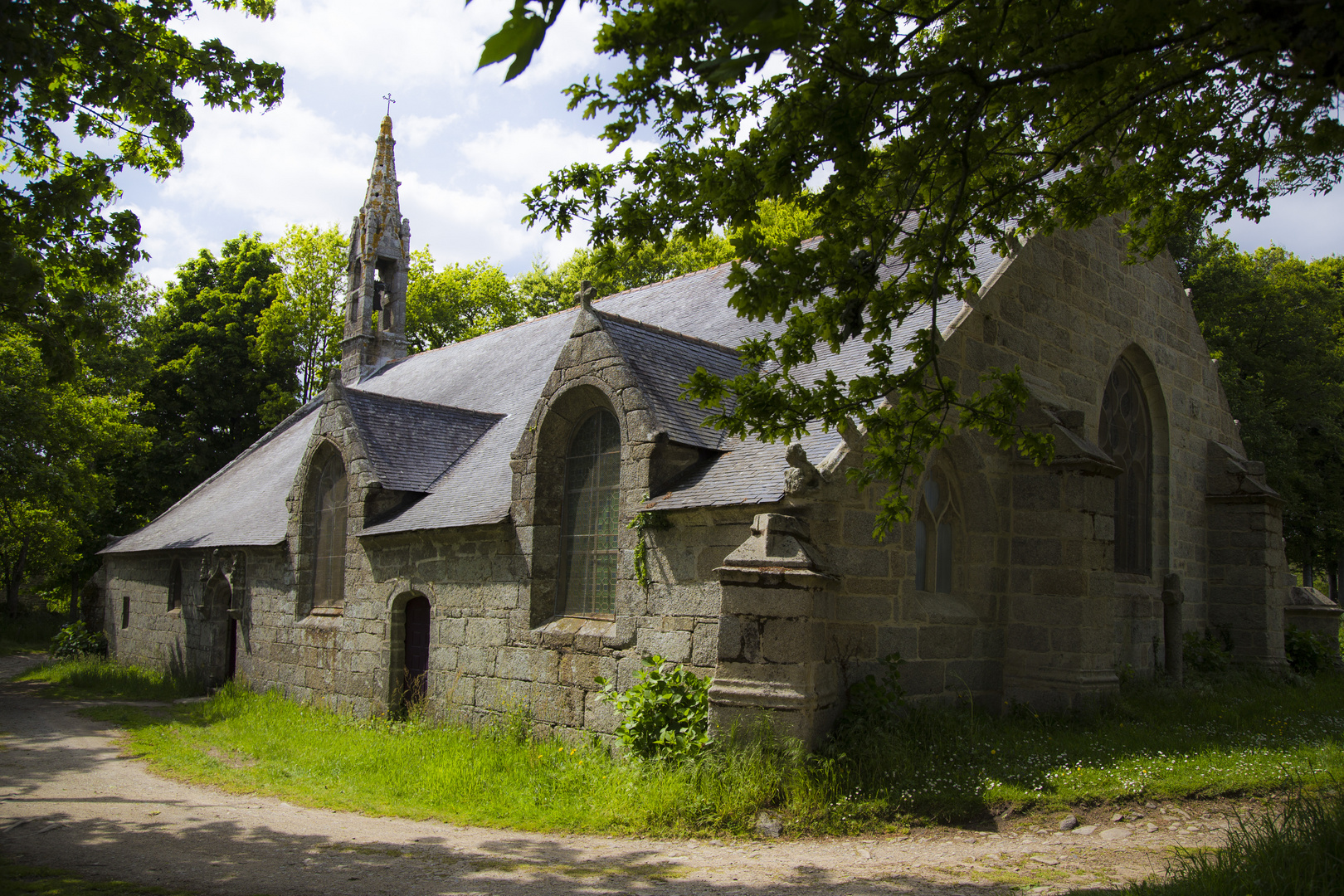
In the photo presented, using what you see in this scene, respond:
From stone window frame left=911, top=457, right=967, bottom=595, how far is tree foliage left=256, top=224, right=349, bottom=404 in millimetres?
25296

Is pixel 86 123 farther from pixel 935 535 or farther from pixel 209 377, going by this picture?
pixel 209 377

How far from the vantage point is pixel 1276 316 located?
904 inches

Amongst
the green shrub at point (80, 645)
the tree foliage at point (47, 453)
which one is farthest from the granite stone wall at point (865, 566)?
the green shrub at point (80, 645)

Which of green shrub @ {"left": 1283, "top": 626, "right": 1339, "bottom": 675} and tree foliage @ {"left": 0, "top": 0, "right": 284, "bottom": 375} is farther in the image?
green shrub @ {"left": 1283, "top": 626, "right": 1339, "bottom": 675}

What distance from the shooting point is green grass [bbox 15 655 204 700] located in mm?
17578

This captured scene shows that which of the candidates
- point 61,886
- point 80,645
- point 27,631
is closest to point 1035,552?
point 61,886

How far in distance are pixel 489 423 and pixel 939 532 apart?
8.08 m

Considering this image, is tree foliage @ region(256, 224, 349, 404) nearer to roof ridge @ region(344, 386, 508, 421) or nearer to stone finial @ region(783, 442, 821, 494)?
roof ridge @ region(344, 386, 508, 421)

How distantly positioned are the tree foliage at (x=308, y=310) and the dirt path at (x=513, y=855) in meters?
24.8

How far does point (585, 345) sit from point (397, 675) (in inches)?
213

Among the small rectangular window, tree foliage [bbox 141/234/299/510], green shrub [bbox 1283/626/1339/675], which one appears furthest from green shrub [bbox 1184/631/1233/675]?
tree foliage [bbox 141/234/299/510]

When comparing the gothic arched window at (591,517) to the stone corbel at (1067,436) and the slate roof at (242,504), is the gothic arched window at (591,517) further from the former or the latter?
the slate roof at (242,504)

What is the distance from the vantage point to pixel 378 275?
25094 mm

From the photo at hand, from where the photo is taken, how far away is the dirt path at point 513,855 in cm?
583
